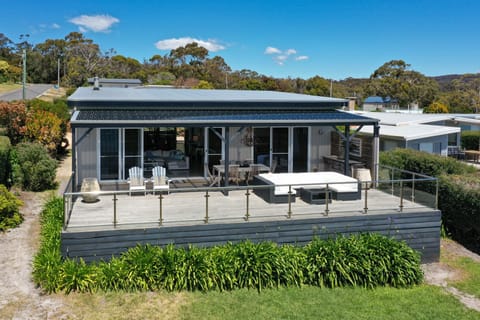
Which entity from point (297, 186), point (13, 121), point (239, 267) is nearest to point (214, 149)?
point (297, 186)

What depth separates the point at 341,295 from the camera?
32.4 feet

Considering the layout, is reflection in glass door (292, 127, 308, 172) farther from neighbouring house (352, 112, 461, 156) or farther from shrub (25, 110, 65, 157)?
shrub (25, 110, 65, 157)

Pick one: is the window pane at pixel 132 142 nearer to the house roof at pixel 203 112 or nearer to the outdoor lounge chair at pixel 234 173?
the house roof at pixel 203 112

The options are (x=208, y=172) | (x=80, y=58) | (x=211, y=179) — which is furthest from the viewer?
(x=80, y=58)

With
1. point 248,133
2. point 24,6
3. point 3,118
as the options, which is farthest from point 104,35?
point 248,133

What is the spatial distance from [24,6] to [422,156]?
59.2 m

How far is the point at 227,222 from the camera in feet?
35.1

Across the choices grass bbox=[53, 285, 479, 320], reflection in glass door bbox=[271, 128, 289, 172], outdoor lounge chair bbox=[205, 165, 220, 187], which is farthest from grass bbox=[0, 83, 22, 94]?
grass bbox=[53, 285, 479, 320]

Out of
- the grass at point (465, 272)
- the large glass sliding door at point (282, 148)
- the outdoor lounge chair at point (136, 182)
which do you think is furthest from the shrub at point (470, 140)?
the outdoor lounge chair at point (136, 182)

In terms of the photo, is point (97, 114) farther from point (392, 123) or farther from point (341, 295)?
point (392, 123)

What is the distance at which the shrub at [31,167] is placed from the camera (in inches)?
655

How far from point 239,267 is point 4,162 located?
10286 mm

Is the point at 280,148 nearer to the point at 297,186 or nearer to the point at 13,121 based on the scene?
the point at 297,186

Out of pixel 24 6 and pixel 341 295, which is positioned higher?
pixel 24 6
